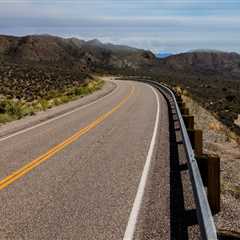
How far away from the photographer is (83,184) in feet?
33.4

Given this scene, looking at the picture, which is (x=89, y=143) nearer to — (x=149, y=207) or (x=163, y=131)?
(x=163, y=131)

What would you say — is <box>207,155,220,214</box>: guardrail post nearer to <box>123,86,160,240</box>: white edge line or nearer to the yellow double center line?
<box>123,86,160,240</box>: white edge line

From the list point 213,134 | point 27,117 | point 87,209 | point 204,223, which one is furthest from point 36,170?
point 27,117

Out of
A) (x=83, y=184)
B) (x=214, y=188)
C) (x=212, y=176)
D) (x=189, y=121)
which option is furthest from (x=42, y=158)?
(x=214, y=188)

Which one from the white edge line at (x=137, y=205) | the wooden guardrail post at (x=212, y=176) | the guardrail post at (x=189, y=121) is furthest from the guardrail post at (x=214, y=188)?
the guardrail post at (x=189, y=121)

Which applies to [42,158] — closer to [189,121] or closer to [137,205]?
[137,205]

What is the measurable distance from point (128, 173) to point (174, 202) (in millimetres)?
2529

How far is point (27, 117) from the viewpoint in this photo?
2508 cm

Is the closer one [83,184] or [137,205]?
[137,205]

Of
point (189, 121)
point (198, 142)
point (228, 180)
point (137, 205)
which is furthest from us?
point (189, 121)

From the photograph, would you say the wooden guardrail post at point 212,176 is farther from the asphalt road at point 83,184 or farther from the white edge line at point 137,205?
the white edge line at point 137,205

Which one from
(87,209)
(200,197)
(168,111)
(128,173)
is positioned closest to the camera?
(200,197)

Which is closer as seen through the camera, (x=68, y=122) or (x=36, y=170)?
(x=36, y=170)

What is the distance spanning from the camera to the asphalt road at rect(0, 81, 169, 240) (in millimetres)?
7491
